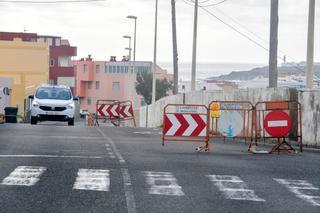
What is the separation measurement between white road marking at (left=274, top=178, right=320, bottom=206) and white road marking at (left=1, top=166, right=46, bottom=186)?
421 centimetres

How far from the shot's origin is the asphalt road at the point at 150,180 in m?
11.1

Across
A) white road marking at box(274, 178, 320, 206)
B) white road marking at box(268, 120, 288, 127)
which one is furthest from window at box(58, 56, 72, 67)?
Answer: white road marking at box(274, 178, 320, 206)

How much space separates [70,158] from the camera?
17.8 metres

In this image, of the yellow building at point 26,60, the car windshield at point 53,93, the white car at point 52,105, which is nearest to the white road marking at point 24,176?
the white car at point 52,105

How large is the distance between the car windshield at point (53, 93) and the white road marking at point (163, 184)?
24.1 metres

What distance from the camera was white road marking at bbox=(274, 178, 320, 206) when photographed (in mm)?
12203

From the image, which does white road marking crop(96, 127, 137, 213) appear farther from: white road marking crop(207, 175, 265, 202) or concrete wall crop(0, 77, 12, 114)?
concrete wall crop(0, 77, 12, 114)

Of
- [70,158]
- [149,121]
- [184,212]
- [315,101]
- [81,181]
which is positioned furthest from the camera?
[149,121]

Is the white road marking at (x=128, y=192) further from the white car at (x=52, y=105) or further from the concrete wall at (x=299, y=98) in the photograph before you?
the white car at (x=52, y=105)

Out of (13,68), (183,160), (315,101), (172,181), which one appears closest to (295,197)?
(172,181)

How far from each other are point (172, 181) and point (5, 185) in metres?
2.86

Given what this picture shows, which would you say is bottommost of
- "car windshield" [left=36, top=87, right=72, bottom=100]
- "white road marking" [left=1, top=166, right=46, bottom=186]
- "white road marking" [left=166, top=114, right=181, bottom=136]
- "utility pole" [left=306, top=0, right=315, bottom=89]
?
"white road marking" [left=1, top=166, right=46, bottom=186]

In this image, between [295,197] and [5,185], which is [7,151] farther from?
[295,197]

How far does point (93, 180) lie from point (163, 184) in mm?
1193
